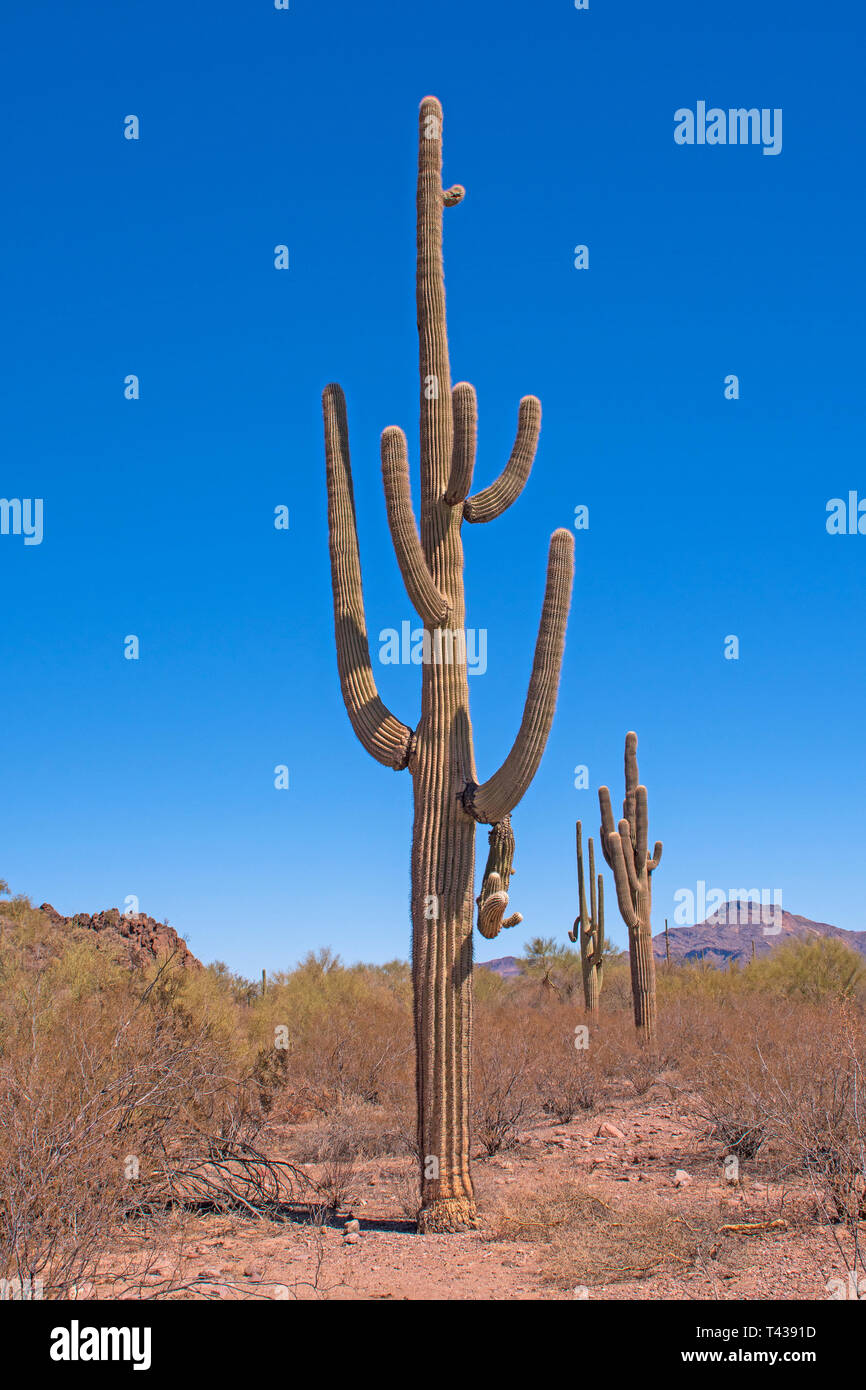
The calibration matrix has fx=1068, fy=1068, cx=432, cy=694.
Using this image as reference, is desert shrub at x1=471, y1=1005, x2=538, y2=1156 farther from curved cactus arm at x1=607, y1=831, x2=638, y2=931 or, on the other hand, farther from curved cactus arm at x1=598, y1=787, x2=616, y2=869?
curved cactus arm at x1=598, y1=787, x2=616, y2=869

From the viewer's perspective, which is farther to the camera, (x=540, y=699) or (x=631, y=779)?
(x=631, y=779)

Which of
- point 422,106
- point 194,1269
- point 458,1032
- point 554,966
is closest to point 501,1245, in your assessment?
point 458,1032

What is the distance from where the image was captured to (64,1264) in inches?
198

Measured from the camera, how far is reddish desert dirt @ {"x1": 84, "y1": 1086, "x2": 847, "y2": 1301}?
236 inches

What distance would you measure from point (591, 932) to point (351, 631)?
14.4 metres

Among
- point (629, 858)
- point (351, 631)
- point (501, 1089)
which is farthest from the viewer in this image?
point (629, 858)

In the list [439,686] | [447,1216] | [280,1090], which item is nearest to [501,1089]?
[280,1090]

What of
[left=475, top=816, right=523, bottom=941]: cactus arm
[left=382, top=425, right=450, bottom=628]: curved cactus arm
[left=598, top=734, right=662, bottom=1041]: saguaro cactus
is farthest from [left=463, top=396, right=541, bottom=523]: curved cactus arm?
[left=598, top=734, right=662, bottom=1041]: saguaro cactus

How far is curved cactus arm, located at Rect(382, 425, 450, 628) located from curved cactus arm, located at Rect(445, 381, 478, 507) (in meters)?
0.42

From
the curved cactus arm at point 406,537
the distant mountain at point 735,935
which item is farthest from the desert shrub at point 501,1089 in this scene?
the distant mountain at point 735,935

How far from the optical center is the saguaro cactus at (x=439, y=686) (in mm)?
7938

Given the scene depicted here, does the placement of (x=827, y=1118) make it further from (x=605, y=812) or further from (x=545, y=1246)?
(x=605, y=812)

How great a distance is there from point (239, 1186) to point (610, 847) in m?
9.04

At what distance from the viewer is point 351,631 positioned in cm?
905
